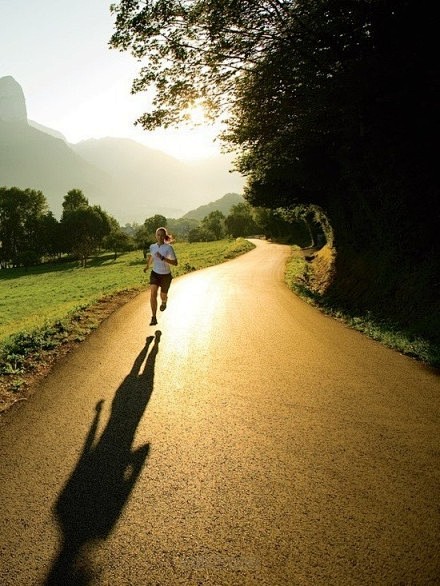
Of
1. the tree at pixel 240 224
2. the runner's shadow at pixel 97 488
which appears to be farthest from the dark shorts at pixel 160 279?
the tree at pixel 240 224

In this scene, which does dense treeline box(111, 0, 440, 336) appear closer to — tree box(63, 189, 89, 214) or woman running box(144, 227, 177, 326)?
woman running box(144, 227, 177, 326)

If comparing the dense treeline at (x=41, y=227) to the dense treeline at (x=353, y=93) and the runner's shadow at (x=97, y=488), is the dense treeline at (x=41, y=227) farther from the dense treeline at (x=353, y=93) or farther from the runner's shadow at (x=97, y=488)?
the runner's shadow at (x=97, y=488)

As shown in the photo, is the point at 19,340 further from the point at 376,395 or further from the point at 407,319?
the point at 407,319

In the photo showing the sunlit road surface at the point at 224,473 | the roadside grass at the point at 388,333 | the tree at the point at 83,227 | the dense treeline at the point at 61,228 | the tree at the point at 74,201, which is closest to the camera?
the sunlit road surface at the point at 224,473

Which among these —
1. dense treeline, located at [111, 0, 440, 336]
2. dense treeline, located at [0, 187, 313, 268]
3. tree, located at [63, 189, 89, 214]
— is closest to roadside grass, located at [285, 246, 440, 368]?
dense treeline, located at [111, 0, 440, 336]

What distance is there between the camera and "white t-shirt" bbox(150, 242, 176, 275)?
969 cm

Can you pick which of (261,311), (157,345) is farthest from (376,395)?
(261,311)

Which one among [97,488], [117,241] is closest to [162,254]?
[97,488]

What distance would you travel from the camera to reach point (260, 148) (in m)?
15.0

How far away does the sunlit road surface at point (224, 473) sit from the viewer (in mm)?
2803

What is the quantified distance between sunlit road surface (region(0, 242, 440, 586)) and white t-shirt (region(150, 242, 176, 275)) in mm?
3211

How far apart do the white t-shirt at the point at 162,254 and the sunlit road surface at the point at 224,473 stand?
3211mm

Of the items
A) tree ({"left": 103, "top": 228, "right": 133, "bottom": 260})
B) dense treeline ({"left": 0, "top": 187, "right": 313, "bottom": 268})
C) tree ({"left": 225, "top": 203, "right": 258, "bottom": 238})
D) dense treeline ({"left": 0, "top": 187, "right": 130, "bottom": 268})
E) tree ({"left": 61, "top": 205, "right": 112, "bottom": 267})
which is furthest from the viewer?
tree ({"left": 225, "top": 203, "right": 258, "bottom": 238})

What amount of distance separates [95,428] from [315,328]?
6809 mm
